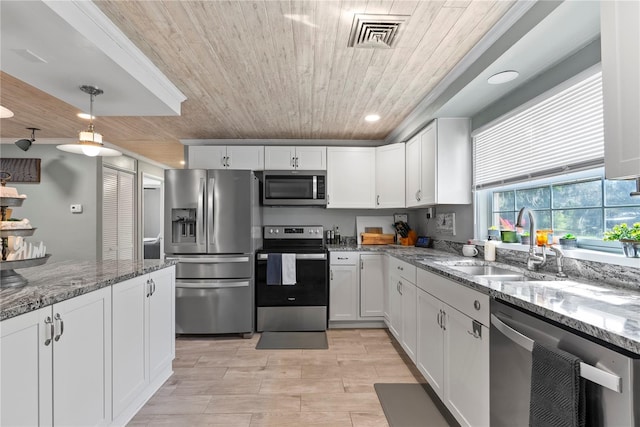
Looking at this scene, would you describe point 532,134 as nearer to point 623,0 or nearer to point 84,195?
point 623,0

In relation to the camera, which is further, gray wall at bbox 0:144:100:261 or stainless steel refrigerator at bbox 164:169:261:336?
gray wall at bbox 0:144:100:261

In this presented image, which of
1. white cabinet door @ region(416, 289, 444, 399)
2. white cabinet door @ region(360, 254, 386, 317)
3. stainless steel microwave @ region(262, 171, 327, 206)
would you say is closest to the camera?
white cabinet door @ region(416, 289, 444, 399)

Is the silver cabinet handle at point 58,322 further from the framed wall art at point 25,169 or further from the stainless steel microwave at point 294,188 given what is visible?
the framed wall art at point 25,169

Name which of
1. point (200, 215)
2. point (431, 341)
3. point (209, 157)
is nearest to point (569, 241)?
point (431, 341)

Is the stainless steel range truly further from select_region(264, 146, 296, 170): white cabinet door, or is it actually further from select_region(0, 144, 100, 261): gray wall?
select_region(0, 144, 100, 261): gray wall

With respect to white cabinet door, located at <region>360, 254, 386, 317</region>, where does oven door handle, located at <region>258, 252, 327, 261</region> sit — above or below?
above

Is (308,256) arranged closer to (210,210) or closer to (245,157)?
(210,210)

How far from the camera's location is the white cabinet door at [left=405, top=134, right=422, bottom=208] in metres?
3.27

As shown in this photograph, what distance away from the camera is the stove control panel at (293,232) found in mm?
4125

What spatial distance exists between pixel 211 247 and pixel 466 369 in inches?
104

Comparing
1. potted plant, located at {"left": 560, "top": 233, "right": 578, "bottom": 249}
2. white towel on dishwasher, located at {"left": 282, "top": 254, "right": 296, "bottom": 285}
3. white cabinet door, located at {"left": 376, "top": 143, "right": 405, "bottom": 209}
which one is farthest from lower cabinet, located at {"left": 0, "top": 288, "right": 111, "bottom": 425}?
white cabinet door, located at {"left": 376, "top": 143, "right": 405, "bottom": 209}

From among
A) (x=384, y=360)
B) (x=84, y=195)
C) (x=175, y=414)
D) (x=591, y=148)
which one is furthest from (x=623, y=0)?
(x=84, y=195)

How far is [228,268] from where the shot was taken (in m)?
3.40

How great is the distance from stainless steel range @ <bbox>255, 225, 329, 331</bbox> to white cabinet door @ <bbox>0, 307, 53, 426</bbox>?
2274 mm
